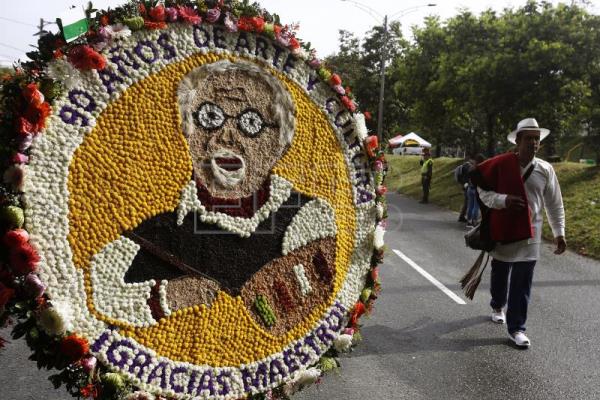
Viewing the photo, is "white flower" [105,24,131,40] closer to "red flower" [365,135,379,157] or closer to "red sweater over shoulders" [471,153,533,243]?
"red flower" [365,135,379,157]

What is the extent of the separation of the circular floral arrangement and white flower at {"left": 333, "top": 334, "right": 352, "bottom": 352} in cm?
1

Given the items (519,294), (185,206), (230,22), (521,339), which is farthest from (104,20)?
(521,339)

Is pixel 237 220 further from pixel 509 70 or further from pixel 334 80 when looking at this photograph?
pixel 509 70

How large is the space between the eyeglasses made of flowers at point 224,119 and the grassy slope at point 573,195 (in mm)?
3215

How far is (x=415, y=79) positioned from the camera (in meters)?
22.3

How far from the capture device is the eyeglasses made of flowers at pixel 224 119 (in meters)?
2.27

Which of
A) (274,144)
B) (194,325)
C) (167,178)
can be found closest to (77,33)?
(167,178)

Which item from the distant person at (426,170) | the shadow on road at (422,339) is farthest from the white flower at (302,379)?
the distant person at (426,170)

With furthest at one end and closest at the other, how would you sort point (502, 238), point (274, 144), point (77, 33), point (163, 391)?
point (502, 238) < point (274, 144) < point (163, 391) < point (77, 33)

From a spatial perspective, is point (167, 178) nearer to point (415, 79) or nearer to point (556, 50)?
point (556, 50)

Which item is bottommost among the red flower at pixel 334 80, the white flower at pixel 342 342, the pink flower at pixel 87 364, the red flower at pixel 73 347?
the white flower at pixel 342 342

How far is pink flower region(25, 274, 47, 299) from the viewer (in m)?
1.96

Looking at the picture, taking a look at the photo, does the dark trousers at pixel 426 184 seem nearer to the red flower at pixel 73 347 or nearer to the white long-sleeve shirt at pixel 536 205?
the white long-sleeve shirt at pixel 536 205

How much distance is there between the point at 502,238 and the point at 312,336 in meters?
2.91
